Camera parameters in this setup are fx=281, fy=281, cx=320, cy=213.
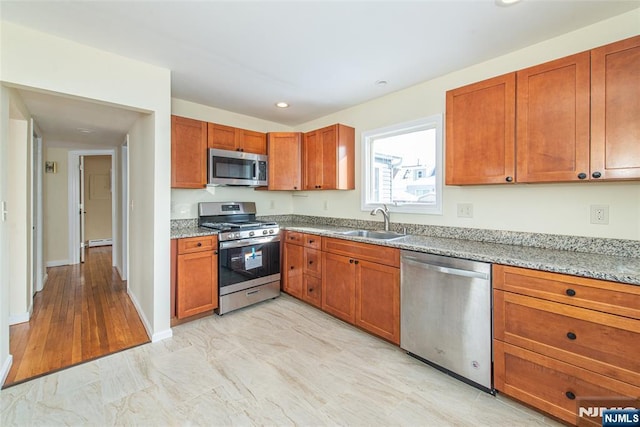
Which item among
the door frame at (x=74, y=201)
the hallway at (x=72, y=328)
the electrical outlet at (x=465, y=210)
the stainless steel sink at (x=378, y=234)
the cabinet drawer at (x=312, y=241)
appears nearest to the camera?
the hallway at (x=72, y=328)

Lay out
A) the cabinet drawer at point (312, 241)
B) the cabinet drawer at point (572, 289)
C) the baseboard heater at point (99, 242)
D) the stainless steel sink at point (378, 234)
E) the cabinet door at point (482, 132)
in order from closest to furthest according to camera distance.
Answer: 1. the cabinet drawer at point (572, 289)
2. the cabinet door at point (482, 132)
3. the stainless steel sink at point (378, 234)
4. the cabinet drawer at point (312, 241)
5. the baseboard heater at point (99, 242)

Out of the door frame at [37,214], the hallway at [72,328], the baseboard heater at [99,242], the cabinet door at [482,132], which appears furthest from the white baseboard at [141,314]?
the baseboard heater at [99,242]

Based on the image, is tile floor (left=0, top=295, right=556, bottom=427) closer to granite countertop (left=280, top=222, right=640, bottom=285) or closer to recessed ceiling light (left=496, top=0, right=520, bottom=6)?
granite countertop (left=280, top=222, right=640, bottom=285)

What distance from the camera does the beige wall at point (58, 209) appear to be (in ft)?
16.8

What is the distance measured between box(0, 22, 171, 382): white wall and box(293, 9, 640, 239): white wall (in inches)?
89.7

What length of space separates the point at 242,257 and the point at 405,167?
2.08 m

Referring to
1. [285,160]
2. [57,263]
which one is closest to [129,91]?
[285,160]

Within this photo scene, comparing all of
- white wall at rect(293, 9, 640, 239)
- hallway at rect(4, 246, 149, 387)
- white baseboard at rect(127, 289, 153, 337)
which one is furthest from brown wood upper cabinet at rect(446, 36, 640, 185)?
hallway at rect(4, 246, 149, 387)

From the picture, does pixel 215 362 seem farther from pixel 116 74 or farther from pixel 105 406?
pixel 116 74

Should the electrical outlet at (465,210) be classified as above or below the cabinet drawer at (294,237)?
above

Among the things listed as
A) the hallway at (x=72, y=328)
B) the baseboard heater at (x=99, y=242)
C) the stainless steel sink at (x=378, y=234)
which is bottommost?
the hallway at (x=72, y=328)

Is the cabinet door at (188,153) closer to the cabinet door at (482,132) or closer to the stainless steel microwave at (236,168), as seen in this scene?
the stainless steel microwave at (236,168)

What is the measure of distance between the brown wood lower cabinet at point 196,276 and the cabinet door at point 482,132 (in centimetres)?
241

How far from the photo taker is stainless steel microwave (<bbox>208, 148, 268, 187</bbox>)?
10.6 ft
